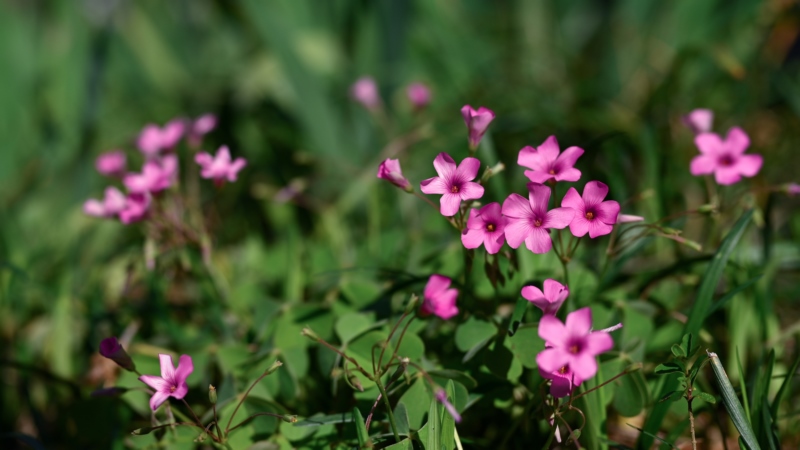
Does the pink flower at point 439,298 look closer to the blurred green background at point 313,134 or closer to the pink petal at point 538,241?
the pink petal at point 538,241

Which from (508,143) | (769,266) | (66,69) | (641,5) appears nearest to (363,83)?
(508,143)

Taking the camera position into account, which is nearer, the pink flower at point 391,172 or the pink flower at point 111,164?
the pink flower at point 391,172

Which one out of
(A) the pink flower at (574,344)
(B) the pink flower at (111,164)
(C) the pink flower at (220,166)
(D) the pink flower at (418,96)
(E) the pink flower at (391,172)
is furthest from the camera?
(D) the pink flower at (418,96)

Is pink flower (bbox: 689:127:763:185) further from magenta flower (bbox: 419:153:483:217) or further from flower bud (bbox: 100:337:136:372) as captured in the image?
flower bud (bbox: 100:337:136:372)

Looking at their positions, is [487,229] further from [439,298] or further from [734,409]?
[734,409]

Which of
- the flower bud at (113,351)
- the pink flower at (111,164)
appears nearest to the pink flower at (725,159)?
the flower bud at (113,351)

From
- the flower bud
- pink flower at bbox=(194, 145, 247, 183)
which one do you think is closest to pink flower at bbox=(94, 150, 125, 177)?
pink flower at bbox=(194, 145, 247, 183)

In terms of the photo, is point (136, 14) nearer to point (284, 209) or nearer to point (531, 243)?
point (284, 209)
